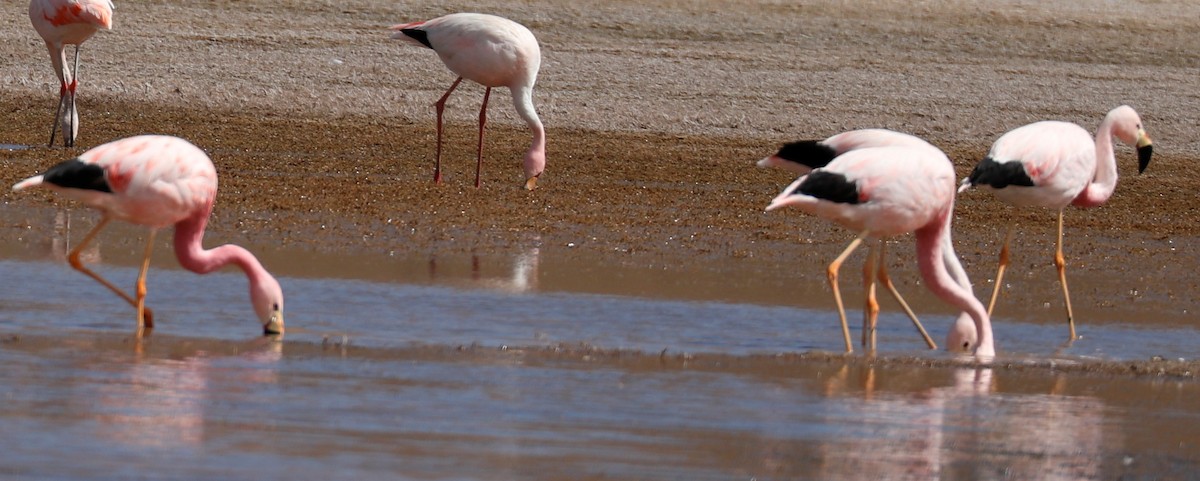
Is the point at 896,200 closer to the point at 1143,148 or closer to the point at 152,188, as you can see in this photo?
the point at 1143,148

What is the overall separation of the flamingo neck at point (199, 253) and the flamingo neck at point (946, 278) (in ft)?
8.29

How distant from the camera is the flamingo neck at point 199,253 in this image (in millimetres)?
6723

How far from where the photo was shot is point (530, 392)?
5477 millimetres

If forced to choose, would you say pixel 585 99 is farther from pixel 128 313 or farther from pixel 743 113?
pixel 128 313

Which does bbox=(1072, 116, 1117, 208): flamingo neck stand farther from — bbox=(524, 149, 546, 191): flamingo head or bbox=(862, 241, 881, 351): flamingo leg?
bbox=(524, 149, 546, 191): flamingo head

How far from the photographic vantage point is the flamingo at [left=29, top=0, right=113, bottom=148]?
12.8 meters

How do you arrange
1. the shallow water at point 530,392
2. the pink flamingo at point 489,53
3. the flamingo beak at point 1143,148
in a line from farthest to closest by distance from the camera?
1. the pink flamingo at point 489,53
2. the flamingo beak at point 1143,148
3. the shallow water at point 530,392

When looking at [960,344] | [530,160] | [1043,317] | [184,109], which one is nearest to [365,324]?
[960,344]

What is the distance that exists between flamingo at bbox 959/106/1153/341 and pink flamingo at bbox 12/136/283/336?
3065 millimetres

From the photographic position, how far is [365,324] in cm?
688

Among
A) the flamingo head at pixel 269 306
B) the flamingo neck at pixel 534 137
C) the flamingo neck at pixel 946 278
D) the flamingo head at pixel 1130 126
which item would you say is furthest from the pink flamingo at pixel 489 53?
the flamingo head at pixel 269 306

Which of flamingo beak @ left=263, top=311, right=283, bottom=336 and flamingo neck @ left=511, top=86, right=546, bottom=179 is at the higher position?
flamingo beak @ left=263, top=311, right=283, bottom=336

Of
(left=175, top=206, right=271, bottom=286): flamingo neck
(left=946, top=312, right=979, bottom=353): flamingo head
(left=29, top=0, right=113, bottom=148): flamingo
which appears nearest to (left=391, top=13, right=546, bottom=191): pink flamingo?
(left=29, top=0, right=113, bottom=148): flamingo

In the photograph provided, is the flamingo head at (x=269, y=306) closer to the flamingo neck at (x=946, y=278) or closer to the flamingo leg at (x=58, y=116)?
the flamingo neck at (x=946, y=278)
